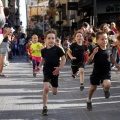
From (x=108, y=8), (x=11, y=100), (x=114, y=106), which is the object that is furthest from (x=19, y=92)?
(x=108, y=8)

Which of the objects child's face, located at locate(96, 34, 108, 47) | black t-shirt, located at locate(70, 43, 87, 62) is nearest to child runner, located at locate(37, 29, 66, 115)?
child's face, located at locate(96, 34, 108, 47)

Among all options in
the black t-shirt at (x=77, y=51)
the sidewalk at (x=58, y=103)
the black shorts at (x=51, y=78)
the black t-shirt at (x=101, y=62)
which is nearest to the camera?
the sidewalk at (x=58, y=103)

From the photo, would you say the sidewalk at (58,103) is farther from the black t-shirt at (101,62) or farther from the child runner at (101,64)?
the black t-shirt at (101,62)

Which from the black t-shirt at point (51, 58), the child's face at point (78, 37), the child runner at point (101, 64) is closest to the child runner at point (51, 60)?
the black t-shirt at point (51, 58)

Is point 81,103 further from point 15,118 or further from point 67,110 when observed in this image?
point 15,118

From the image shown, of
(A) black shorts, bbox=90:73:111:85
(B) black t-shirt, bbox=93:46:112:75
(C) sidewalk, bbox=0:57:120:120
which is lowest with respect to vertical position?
(C) sidewalk, bbox=0:57:120:120

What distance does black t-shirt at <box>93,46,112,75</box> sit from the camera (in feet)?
30.0

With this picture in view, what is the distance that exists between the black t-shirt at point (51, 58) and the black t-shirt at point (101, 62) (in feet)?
2.20

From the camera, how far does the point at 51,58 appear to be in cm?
912

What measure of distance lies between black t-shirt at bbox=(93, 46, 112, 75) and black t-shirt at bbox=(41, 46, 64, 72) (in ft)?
2.20

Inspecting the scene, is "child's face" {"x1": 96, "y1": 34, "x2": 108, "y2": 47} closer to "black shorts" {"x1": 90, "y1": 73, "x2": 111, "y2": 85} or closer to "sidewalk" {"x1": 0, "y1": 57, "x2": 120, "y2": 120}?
"black shorts" {"x1": 90, "y1": 73, "x2": 111, "y2": 85}

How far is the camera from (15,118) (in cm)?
848

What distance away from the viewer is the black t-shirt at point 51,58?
909 cm

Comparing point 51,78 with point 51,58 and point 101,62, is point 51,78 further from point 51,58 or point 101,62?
point 101,62
